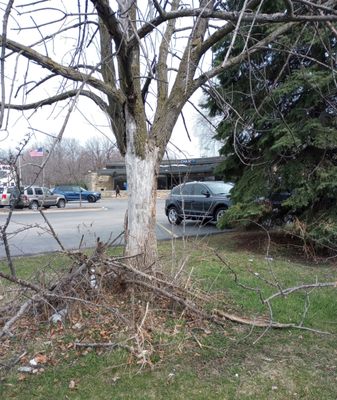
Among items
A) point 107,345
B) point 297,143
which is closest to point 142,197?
point 107,345

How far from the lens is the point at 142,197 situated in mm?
4973

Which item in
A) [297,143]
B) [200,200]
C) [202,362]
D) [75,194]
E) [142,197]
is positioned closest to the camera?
[202,362]

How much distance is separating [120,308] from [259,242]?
6.37 metres

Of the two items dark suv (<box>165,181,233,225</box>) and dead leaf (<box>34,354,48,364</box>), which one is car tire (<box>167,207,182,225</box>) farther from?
dead leaf (<box>34,354,48,364</box>)

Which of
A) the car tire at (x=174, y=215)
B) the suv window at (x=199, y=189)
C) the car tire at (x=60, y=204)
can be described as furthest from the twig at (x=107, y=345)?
the car tire at (x=60, y=204)

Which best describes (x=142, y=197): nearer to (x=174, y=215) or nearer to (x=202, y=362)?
(x=202, y=362)

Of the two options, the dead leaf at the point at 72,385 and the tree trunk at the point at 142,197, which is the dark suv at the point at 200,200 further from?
the dead leaf at the point at 72,385

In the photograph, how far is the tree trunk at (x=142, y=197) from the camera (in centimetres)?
497

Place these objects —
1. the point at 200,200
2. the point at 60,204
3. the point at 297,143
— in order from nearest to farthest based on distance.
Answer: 1. the point at 297,143
2. the point at 200,200
3. the point at 60,204

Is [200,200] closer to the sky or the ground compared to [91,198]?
closer to the sky

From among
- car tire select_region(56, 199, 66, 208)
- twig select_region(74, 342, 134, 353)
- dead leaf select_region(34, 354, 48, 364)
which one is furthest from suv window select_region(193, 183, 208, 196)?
car tire select_region(56, 199, 66, 208)

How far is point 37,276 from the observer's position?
471cm

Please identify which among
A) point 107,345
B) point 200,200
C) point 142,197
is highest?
point 142,197

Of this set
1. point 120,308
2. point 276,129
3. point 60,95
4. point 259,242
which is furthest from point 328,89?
point 120,308
